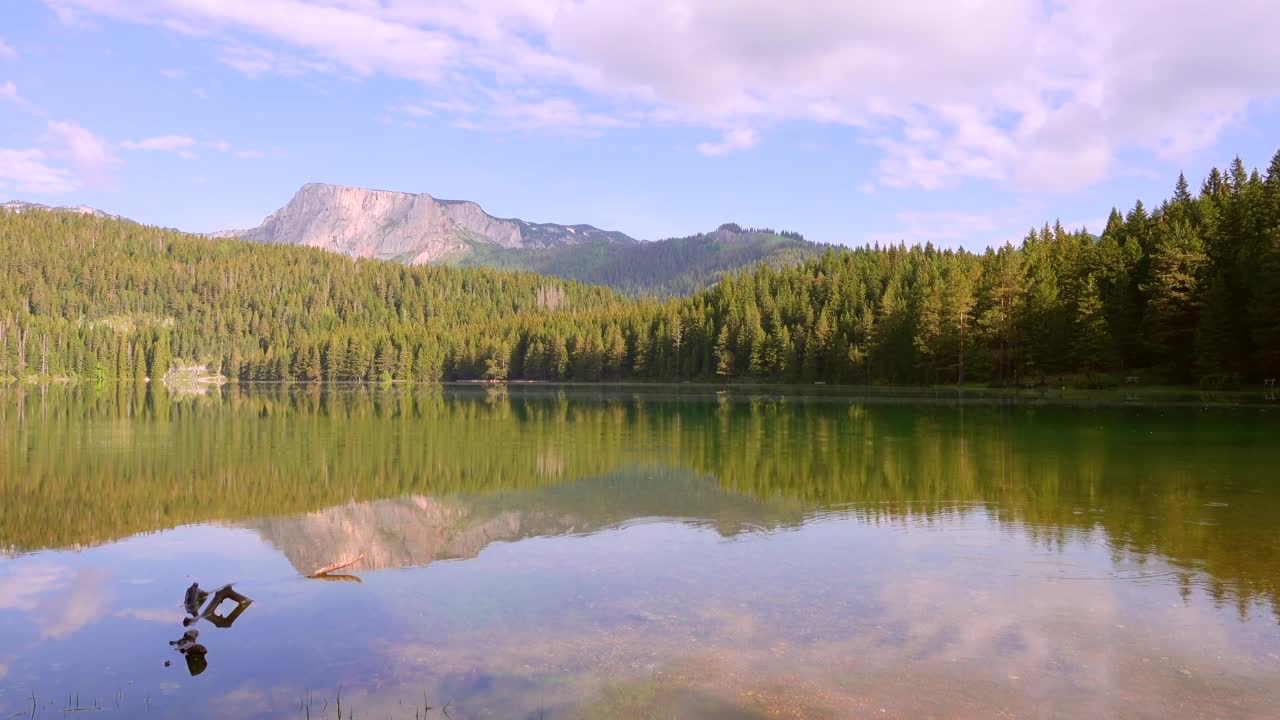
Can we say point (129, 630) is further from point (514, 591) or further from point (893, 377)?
point (893, 377)

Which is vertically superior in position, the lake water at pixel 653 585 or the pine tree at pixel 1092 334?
the pine tree at pixel 1092 334

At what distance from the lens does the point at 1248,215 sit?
7238cm

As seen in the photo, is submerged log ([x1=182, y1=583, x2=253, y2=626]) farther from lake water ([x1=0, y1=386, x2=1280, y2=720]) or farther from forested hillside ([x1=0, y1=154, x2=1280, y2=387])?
forested hillside ([x1=0, y1=154, x2=1280, y2=387])

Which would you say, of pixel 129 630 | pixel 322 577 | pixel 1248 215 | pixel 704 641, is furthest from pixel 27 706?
pixel 1248 215

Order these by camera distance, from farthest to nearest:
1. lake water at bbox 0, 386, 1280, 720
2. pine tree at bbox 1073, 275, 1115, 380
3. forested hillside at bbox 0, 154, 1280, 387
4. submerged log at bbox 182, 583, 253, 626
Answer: pine tree at bbox 1073, 275, 1115, 380
forested hillside at bbox 0, 154, 1280, 387
submerged log at bbox 182, 583, 253, 626
lake water at bbox 0, 386, 1280, 720

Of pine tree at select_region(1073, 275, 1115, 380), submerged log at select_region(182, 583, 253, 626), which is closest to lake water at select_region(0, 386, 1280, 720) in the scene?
submerged log at select_region(182, 583, 253, 626)

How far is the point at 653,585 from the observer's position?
14.8 metres

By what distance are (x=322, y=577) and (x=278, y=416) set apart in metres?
51.1

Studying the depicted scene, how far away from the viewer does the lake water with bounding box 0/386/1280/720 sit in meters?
10.0

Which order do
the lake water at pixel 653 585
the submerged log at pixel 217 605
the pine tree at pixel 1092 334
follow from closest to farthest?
the lake water at pixel 653 585
the submerged log at pixel 217 605
the pine tree at pixel 1092 334

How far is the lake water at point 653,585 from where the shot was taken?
1000 centimetres

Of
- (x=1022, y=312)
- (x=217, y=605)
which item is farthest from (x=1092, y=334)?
(x=217, y=605)

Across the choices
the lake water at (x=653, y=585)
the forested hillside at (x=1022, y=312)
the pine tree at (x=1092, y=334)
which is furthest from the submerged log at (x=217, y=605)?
the pine tree at (x=1092, y=334)

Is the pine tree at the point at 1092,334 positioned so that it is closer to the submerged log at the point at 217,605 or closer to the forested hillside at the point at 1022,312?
the forested hillside at the point at 1022,312
